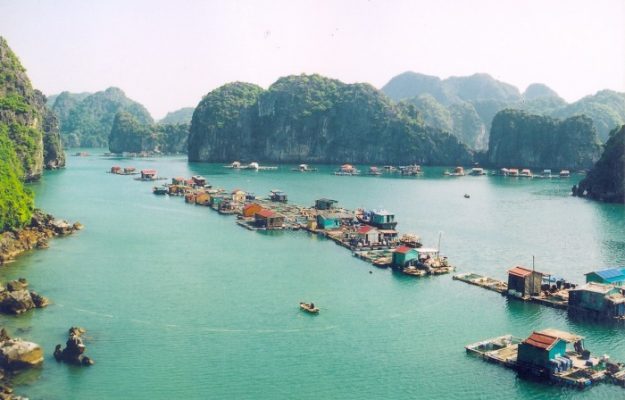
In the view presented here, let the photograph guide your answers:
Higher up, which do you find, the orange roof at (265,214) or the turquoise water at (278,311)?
the orange roof at (265,214)

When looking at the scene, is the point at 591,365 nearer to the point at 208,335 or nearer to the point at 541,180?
the point at 208,335

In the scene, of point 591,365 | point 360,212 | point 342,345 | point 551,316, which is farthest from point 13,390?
point 360,212

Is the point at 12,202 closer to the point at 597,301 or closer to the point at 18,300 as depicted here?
the point at 18,300

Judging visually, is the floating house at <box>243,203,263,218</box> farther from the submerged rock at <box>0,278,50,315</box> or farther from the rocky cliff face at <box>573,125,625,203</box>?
the rocky cliff face at <box>573,125,625,203</box>

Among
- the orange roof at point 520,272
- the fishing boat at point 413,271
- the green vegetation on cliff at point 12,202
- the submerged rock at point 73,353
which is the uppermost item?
the green vegetation on cliff at point 12,202

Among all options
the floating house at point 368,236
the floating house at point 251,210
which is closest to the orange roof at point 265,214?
the floating house at point 251,210

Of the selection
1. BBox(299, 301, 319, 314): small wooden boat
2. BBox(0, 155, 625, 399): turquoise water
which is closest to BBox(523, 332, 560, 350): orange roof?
BBox(0, 155, 625, 399): turquoise water

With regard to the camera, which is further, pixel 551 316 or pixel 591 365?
pixel 551 316

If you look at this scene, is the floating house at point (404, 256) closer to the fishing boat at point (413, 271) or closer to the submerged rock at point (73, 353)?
the fishing boat at point (413, 271)
